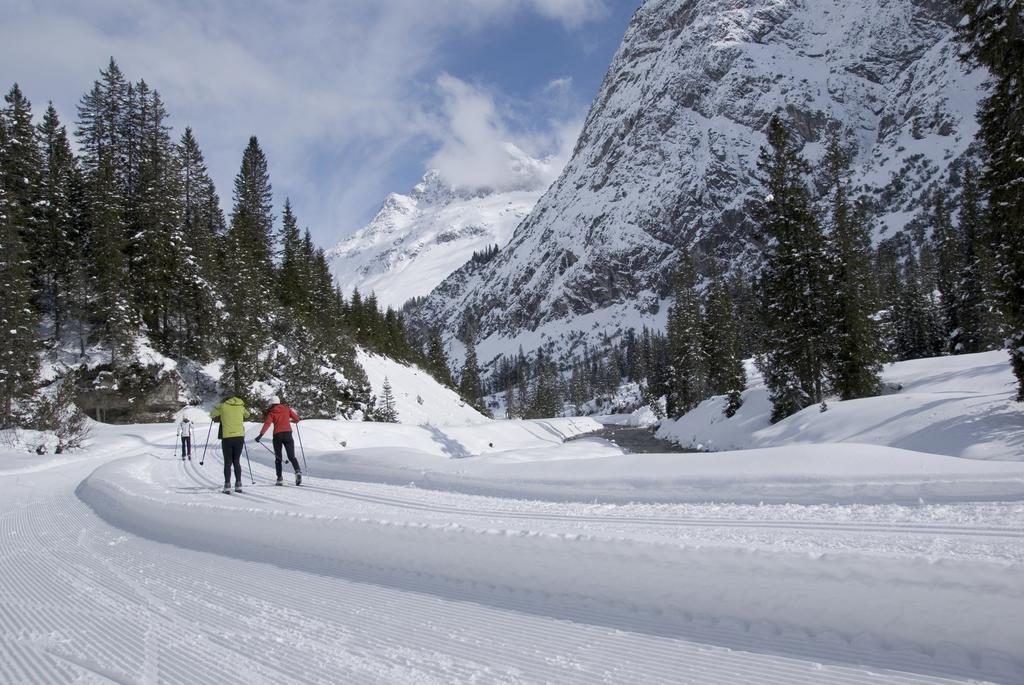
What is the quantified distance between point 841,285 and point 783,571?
25.2 metres

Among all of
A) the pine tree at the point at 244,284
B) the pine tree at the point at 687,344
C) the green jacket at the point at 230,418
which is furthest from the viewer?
the pine tree at the point at 687,344

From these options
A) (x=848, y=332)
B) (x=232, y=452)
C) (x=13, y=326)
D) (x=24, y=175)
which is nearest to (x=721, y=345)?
(x=848, y=332)

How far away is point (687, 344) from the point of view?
50312 millimetres

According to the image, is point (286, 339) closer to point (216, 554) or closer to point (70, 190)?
point (70, 190)

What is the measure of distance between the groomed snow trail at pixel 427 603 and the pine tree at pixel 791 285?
20.7 meters

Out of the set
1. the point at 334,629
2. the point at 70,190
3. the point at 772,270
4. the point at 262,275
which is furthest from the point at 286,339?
the point at 334,629

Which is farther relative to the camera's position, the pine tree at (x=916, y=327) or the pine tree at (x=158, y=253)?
the pine tree at (x=916, y=327)

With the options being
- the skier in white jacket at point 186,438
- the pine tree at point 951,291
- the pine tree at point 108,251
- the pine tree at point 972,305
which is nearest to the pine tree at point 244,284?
the pine tree at point 108,251

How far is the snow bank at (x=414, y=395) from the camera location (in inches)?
2055

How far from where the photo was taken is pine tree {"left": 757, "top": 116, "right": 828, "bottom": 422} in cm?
2428

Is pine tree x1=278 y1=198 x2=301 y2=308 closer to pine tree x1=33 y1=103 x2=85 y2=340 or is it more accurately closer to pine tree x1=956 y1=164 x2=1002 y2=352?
pine tree x1=33 y1=103 x2=85 y2=340

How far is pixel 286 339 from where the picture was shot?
145 ft

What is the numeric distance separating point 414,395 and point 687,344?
27.5 m

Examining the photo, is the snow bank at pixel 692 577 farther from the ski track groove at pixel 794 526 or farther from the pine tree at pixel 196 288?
the pine tree at pixel 196 288
